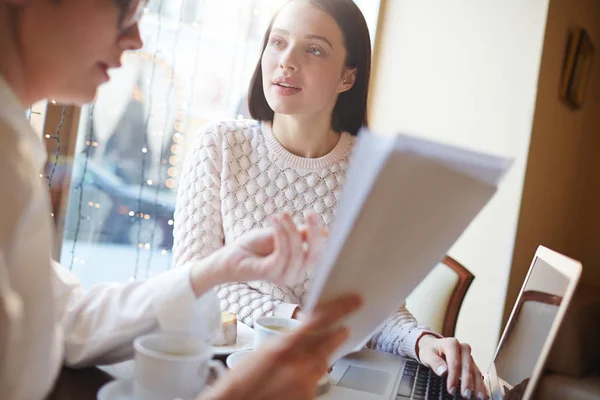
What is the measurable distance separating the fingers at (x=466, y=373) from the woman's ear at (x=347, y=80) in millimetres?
759

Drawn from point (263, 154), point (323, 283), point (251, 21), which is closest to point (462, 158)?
point (323, 283)

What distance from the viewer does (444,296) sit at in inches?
62.6

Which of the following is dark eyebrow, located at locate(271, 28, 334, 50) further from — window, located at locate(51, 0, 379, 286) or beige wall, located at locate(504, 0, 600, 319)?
beige wall, located at locate(504, 0, 600, 319)

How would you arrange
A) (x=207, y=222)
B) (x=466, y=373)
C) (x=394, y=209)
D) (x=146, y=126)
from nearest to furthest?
(x=394, y=209), (x=466, y=373), (x=207, y=222), (x=146, y=126)

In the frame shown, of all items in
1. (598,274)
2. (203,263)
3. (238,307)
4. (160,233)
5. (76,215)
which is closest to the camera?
(203,263)

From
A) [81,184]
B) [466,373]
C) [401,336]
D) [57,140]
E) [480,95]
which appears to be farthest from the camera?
[480,95]

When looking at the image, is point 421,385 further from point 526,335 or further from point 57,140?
point 57,140

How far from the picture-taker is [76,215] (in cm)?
204

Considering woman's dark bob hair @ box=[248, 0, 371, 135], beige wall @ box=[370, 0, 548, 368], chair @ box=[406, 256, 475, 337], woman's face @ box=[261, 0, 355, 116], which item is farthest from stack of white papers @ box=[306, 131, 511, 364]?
beige wall @ box=[370, 0, 548, 368]

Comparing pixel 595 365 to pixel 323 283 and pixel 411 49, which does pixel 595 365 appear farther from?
pixel 323 283

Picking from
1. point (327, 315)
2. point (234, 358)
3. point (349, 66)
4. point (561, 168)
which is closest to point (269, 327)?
point (234, 358)

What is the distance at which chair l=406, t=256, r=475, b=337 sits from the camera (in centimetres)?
157

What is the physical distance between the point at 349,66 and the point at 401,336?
706 millimetres

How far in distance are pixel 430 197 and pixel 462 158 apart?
0.04 metres
